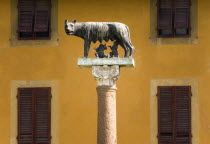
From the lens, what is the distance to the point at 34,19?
23281mm

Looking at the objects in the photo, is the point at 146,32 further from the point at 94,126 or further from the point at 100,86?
the point at 100,86

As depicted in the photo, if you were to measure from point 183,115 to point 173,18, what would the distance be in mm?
2585

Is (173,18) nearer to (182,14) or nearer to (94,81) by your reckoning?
(182,14)

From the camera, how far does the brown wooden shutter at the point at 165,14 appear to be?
902 inches

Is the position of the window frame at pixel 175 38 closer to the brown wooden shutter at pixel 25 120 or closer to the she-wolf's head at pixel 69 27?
the brown wooden shutter at pixel 25 120

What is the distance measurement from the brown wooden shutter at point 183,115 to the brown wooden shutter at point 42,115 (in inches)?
132

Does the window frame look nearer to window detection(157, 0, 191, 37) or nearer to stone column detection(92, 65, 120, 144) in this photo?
window detection(157, 0, 191, 37)

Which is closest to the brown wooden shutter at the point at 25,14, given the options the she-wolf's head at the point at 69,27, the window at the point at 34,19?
the window at the point at 34,19

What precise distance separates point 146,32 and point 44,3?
9.32ft

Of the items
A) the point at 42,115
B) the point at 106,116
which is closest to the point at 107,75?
the point at 106,116

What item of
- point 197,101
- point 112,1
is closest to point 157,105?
Answer: point 197,101

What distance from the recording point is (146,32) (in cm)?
2300

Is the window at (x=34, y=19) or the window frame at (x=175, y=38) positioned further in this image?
the window at (x=34, y=19)

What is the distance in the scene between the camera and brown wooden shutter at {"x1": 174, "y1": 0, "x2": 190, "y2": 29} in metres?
22.9
